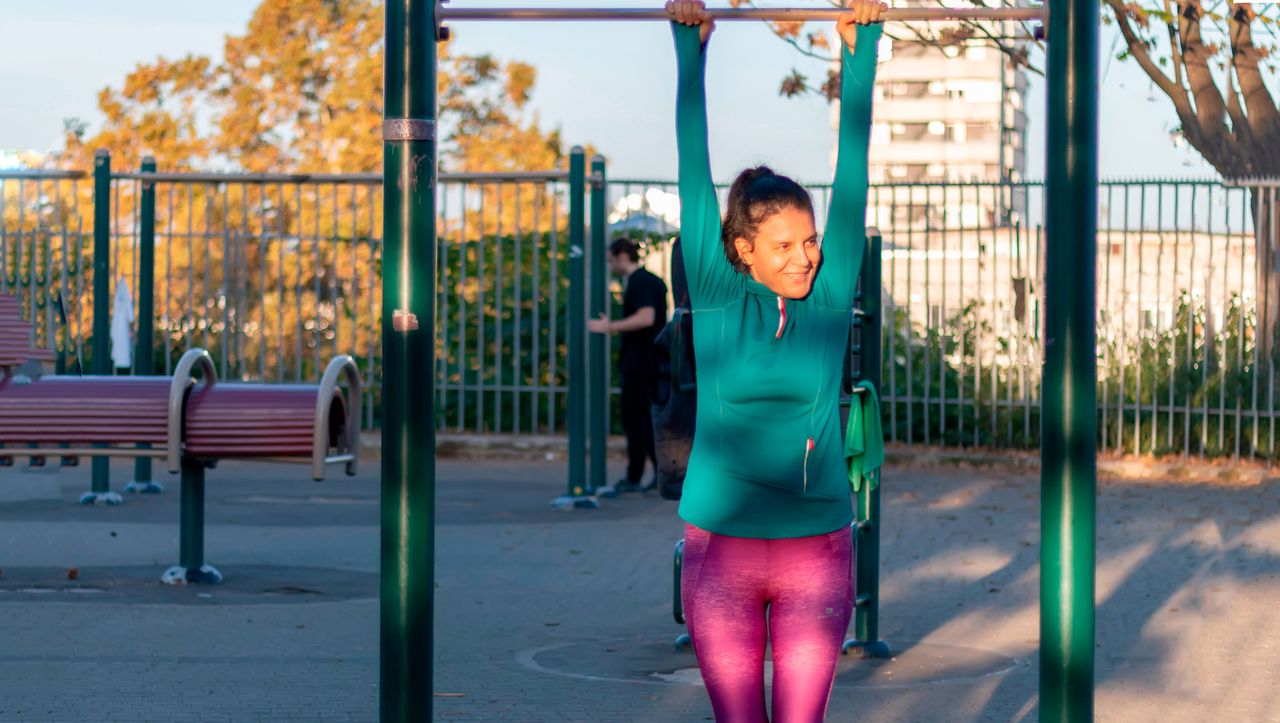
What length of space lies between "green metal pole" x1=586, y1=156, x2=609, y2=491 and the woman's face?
9.21 m

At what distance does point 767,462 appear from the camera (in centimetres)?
388

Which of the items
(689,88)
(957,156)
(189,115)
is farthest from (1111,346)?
(957,156)

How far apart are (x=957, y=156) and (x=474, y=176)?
105 metres

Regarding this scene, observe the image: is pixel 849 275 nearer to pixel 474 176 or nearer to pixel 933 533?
pixel 933 533

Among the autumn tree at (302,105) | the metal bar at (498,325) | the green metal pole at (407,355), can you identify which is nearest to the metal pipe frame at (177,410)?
the green metal pole at (407,355)

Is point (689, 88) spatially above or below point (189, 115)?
below

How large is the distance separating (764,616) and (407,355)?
44.8 inches

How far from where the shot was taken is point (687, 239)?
403 centimetres

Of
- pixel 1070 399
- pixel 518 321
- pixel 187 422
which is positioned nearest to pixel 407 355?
pixel 1070 399

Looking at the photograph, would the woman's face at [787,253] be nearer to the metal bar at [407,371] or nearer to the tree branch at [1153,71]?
the metal bar at [407,371]

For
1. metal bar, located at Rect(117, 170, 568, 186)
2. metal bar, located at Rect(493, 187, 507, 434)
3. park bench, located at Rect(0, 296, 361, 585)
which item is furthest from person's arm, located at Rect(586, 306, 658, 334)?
park bench, located at Rect(0, 296, 361, 585)

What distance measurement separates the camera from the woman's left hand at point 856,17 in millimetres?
4176

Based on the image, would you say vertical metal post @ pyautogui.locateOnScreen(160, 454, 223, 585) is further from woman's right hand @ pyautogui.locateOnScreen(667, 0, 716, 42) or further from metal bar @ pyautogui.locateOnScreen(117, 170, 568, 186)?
woman's right hand @ pyautogui.locateOnScreen(667, 0, 716, 42)

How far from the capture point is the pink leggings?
389cm
